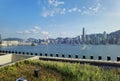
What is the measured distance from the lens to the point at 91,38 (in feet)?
486

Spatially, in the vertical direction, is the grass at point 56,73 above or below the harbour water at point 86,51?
above

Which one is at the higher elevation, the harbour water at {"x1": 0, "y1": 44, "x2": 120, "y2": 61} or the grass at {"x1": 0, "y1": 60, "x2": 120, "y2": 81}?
the grass at {"x1": 0, "y1": 60, "x2": 120, "y2": 81}

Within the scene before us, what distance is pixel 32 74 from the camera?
15.1 m

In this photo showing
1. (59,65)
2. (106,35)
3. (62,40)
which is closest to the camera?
(59,65)

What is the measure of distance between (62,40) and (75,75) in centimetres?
15872

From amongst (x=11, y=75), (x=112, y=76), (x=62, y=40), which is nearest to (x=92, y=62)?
(x=112, y=76)

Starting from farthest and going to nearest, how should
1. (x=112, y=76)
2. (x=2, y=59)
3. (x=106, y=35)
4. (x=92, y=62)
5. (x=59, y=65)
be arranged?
(x=106, y=35)
(x=2, y=59)
(x=92, y=62)
(x=59, y=65)
(x=112, y=76)

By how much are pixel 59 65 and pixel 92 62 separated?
5.03 meters

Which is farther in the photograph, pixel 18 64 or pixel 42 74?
pixel 18 64

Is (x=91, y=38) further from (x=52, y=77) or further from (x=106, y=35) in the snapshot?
(x=52, y=77)

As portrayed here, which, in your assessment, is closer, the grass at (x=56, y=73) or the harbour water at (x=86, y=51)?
the grass at (x=56, y=73)

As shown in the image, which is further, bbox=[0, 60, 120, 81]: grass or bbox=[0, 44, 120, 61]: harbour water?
bbox=[0, 44, 120, 61]: harbour water

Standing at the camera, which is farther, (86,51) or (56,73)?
(86,51)

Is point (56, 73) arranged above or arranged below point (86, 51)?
above
